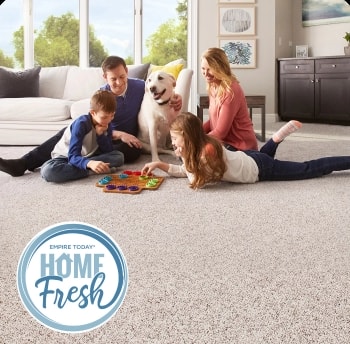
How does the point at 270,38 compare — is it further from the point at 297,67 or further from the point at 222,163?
the point at 222,163

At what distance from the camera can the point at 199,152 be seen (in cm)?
276

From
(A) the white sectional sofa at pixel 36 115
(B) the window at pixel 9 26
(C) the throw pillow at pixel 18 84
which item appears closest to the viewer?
(A) the white sectional sofa at pixel 36 115

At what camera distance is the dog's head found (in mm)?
3475

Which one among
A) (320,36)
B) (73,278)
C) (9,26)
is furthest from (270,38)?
(73,278)

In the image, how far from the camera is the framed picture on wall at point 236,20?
7.37m

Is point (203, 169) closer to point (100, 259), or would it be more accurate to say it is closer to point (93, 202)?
point (93, 202)

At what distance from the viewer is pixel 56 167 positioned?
2996mm

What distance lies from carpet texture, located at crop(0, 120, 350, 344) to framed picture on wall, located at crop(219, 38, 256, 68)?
4.62 meters

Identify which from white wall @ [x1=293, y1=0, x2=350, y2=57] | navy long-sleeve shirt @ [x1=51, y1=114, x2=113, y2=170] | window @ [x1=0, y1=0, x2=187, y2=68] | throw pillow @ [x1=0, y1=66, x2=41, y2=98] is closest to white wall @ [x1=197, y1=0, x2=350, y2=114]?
white wall @ [x1=293, y1=0, x2=350, y2=57]

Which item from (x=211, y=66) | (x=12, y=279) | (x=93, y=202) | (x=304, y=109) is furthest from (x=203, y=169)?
(x=304, y=109)

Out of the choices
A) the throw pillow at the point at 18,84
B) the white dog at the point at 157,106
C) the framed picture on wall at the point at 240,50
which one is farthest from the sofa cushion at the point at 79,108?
the framed picture on wall at the point at 240,50

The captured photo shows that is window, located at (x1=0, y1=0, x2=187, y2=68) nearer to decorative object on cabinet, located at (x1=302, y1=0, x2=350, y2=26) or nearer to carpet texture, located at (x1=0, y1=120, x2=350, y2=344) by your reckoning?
decorative object on cabinet, located at (x1=302, y1=0, x2=350, y2=26)

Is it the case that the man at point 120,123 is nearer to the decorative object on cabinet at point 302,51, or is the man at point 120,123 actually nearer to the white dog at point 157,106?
the white dog at point 157,106

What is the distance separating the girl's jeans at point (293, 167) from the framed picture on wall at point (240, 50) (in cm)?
460
